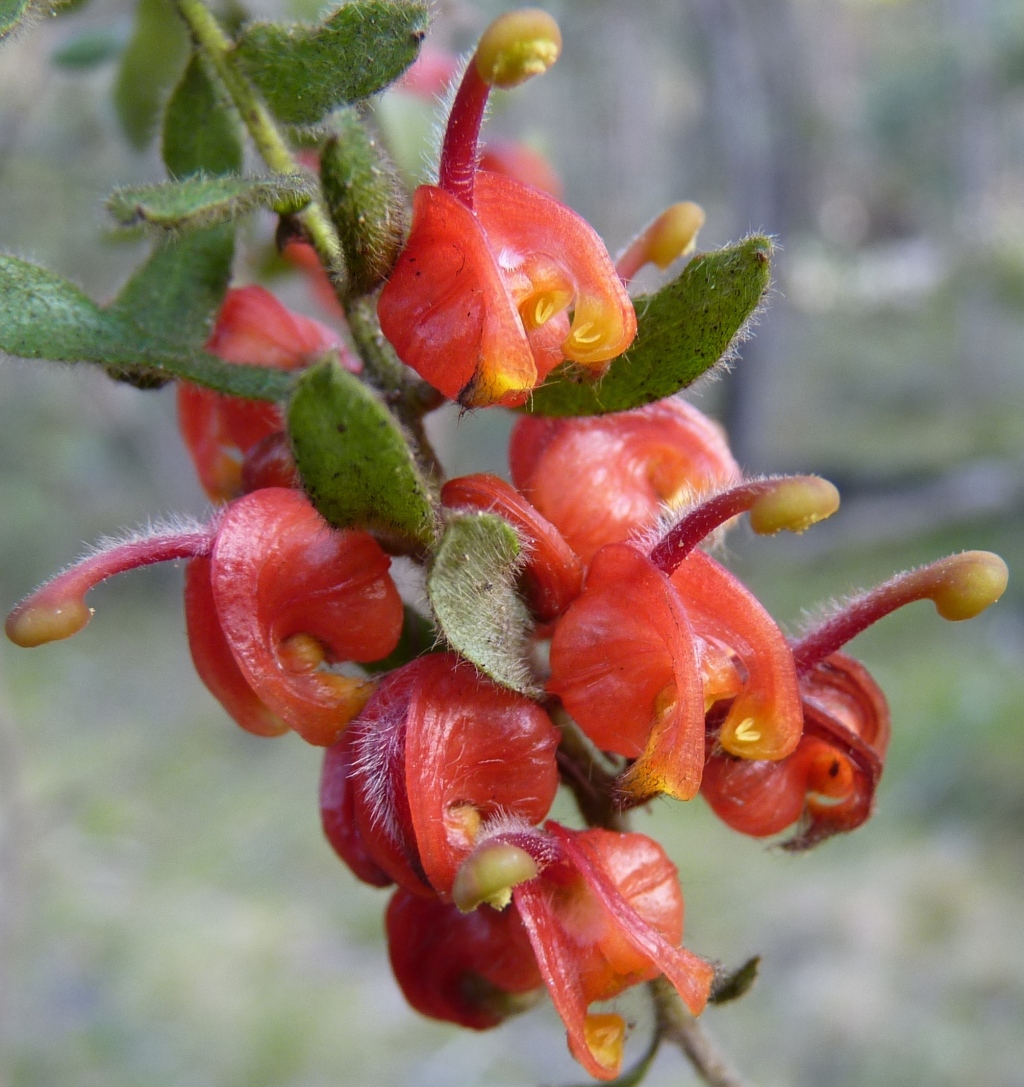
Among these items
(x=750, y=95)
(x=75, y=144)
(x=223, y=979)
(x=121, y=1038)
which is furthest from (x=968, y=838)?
(x=75, y=144)

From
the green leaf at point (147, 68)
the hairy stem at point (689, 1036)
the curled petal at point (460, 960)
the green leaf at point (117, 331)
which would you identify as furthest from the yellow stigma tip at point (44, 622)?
the green leaf at point (147, 68)

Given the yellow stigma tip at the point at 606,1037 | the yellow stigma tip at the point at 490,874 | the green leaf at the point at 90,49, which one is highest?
the green leaf at the point at 90,49

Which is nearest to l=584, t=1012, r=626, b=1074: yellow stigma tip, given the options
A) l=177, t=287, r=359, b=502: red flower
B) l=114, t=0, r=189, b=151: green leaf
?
l=177, t=287, r=359, b=502: red flower

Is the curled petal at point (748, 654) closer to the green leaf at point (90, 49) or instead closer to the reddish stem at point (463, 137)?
the reddish stem at point (463, 137)

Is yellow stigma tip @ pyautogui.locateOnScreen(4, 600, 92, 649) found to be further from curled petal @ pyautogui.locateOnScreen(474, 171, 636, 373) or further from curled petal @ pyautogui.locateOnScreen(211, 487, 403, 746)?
curled petal @ pyautogui.locateOnScreen(474, 171, 636, 373)

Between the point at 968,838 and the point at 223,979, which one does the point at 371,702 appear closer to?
the point at 223,979

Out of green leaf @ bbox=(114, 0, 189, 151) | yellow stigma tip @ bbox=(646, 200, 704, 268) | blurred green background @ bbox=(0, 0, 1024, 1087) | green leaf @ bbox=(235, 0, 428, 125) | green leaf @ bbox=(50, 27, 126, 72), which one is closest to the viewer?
green leaf @ bbox=(235, 0, 428, 125)

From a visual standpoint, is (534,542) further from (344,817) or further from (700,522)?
(344,817)
